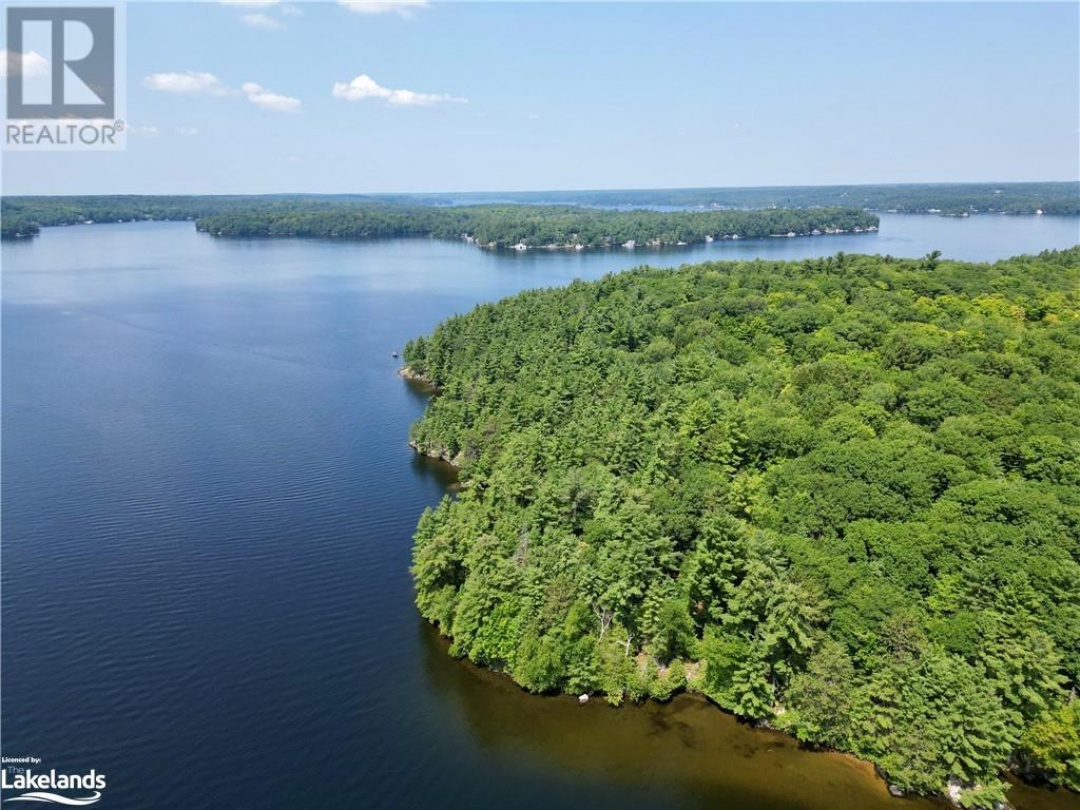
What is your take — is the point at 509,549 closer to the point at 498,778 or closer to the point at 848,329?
the point at 498,778

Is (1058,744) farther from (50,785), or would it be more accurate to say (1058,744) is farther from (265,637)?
(50,785)

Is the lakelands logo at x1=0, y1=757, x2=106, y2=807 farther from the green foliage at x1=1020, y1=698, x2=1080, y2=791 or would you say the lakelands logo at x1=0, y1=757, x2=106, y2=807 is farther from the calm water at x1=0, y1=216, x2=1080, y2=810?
the green foliage at x1=1020, y1=698, x2=1080, y2=791

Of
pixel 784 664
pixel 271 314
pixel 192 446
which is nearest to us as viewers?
pixel 784 664

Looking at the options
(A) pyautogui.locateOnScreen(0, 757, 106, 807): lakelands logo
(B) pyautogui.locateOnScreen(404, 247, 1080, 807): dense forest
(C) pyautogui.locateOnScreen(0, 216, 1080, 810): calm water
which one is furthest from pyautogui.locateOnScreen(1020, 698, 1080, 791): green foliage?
(A) pyautogui.locateOnScreen(0, 757, 106, 807): lakelands logo

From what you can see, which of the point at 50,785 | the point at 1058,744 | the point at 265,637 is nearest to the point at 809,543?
the point at 1058,744

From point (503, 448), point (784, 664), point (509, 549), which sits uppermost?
point (503, 448)

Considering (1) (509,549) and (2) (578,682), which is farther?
(1) (509,549)

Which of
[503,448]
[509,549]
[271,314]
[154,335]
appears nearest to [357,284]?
[271,314]

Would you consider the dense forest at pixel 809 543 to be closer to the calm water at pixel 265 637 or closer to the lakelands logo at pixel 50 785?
the calm water at pixel 265 637
